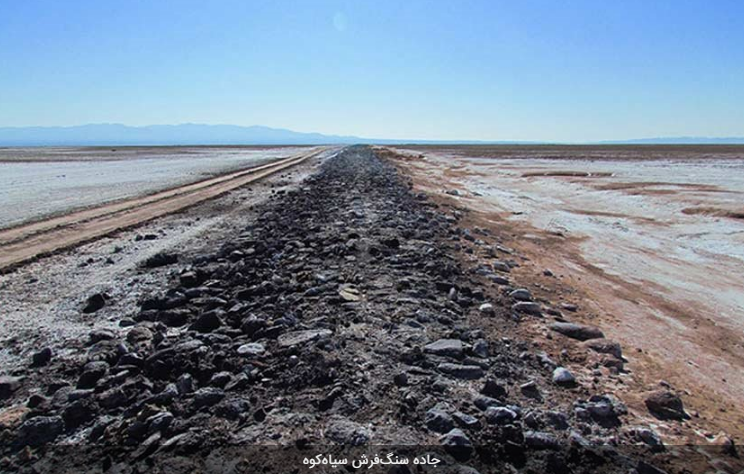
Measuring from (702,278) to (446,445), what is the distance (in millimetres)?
11464

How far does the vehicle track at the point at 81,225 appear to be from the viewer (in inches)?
397

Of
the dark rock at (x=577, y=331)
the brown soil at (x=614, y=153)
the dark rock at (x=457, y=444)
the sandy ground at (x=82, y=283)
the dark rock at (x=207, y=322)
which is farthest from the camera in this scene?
the brown soil at (x=614, y=153)

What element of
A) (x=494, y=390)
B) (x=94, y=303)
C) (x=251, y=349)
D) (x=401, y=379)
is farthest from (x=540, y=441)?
(x=94, y=303)

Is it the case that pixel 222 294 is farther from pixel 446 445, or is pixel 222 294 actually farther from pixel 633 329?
pixel 633 329

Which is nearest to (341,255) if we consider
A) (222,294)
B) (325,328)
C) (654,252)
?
(222,294)

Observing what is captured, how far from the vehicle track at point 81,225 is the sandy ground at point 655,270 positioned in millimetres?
10337

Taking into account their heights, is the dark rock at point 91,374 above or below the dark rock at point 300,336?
below

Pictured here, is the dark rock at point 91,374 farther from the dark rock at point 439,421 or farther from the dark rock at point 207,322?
the dark rock at point 439,421

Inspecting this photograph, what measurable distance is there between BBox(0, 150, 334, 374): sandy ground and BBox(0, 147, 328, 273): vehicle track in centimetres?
54

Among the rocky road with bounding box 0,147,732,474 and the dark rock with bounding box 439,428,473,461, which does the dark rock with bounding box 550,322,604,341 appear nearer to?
the rocky road with bounding box 0,147,732,474

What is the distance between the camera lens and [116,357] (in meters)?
4.74

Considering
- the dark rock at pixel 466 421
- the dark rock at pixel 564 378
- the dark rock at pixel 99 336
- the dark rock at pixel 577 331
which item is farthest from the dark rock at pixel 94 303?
the dark rock at pixel 577 331

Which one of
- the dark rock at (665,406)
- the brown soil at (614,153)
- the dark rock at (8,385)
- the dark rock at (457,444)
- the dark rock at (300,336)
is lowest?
the dark rock at (665,406)

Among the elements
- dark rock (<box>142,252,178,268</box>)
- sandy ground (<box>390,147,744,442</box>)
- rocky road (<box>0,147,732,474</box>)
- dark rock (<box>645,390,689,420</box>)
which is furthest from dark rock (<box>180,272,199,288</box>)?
dark rock (<box>645,390,689,420</box>)
